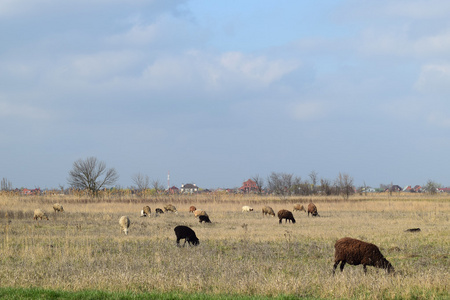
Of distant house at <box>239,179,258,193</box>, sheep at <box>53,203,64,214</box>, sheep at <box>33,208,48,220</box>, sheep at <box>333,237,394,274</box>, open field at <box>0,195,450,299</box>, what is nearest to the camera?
open field at <box>0,195,450,299</box>

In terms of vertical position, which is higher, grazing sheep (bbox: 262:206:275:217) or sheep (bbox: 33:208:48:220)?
sheep (bbox: 33:208:48:220)

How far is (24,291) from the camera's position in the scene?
32.5 feet

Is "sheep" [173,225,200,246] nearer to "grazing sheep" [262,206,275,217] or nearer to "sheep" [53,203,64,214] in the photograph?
"grazing sheep" [262,206,275,217]

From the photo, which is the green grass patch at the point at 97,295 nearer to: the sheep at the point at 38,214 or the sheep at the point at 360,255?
the sheep at the point at 360,255

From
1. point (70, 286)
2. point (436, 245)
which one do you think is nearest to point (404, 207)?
point (436, 245)

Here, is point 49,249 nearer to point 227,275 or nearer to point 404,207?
point 227,275

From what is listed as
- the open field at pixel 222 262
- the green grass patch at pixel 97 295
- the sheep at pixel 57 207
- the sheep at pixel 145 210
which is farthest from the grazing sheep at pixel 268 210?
the green grass patch at pixel 97 295

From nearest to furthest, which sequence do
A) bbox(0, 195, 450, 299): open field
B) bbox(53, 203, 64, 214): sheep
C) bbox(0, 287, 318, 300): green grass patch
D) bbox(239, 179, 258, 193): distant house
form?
bbox(0, 287, 318, 300): green grass patch, bbox(0, 195, 450, 299): open field, bbox(53, 203, 64, 214): sheep, bbox(239, 179, 258, 193): distant house

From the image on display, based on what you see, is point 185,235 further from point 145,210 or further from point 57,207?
point 57,207

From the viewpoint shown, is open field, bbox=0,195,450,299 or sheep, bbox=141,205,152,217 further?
sheep, bbox=141,205,152,217

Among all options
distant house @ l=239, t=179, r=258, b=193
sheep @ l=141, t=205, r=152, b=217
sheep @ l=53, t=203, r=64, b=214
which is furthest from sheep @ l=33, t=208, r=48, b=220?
distant house @ l=239, t=179, r=258, b=193

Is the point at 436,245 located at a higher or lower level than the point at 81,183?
lower

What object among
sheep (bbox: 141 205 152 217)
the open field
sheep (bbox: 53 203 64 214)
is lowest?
the open field

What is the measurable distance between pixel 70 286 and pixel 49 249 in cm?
733
